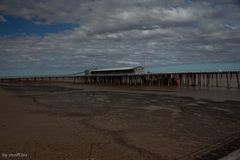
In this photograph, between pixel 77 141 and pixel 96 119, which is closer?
pixel 77 141

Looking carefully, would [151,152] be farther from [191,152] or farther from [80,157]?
[80,157]

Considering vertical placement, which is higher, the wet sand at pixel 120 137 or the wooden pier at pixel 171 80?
the wooden pier at pixel 171 80

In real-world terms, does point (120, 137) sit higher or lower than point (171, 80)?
lower

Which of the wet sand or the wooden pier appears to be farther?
the wooden pier

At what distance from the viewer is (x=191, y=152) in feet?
21.9

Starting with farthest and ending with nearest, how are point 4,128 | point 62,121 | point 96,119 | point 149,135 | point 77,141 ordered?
1. point 96,119
2. point 62,121
3. point 4,128
4. point 149,135
5. point 77,141

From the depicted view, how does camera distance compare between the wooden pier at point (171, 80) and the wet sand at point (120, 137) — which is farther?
the wooden pier at point (171, 80)

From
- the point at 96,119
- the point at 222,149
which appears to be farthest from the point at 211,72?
the point at 222,149

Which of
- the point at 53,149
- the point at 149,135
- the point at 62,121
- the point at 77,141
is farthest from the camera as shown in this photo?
the point at 62,121

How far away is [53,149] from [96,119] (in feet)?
16.0

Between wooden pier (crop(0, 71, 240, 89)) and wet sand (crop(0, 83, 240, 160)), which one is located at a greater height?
wooden pier (crop(0, 71, 240, 89))

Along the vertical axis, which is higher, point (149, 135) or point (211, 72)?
point (211, 72)

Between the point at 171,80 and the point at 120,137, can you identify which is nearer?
the point at 120,137

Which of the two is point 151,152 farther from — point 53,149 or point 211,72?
point 211,72
